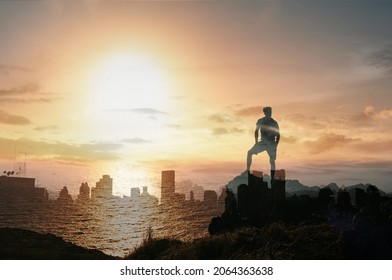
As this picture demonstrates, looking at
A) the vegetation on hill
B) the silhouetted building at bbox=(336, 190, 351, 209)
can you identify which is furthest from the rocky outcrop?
the vegetation on hill

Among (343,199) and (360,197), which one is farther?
(360,197)

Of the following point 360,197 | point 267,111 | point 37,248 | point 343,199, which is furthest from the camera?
point 267,111

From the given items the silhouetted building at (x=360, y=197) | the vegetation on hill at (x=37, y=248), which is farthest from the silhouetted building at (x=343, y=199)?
the vegetation on hill at (x=37, y=248)

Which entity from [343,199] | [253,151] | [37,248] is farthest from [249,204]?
[37,248]

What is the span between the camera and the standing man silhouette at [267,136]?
63.7ft

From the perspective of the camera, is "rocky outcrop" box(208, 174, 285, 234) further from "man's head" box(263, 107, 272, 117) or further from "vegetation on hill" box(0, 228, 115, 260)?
"vegetation on hill" box(0, 228, 115, 260)

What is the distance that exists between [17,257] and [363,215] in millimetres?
13014

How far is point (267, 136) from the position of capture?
64.0ft

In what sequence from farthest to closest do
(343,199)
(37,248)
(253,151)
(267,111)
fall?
(267,111) → (253,151) → (37,248) → (343,199)

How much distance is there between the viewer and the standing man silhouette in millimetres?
19406

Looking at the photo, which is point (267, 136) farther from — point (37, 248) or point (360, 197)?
point (37, 248)
